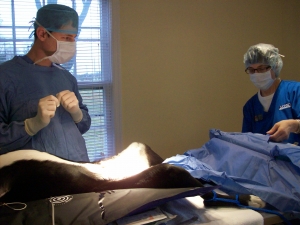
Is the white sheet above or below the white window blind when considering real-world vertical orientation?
below

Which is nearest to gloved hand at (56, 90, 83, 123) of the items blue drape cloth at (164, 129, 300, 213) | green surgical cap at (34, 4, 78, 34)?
green surgical cap at (34, 4, 78, 34)

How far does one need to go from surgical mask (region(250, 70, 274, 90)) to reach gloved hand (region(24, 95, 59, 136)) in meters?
1.23

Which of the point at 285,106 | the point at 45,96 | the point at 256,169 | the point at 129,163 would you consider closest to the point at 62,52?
the point at 45,96

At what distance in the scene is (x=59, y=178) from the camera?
1.02m

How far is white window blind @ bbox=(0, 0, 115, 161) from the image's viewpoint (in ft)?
7.17

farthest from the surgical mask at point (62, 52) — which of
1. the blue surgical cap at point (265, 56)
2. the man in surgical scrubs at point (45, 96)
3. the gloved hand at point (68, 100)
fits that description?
the blue surgical cap at point (265, 56)

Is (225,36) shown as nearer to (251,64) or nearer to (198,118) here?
(198,118)

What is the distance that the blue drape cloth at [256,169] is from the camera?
118 centimetres

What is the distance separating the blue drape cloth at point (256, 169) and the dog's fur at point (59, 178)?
28cm

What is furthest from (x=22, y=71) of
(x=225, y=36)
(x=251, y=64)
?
(x=225, y=36)

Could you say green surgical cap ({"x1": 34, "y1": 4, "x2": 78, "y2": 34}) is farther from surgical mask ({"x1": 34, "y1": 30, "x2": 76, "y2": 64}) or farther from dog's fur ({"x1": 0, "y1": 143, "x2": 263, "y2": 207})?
dog's fur ({"x1": 0, "y1": 143, "x2": 263, "y2": 207})

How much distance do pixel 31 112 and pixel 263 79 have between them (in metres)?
1.36

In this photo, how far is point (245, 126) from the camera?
2059 mm

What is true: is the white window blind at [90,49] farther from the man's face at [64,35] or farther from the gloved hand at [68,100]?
the gloved hand at [68,100]
